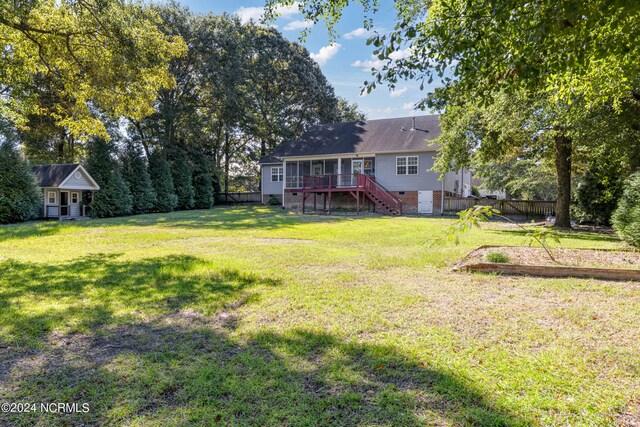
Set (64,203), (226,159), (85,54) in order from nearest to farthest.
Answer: (85,54) → (64,203) → (226,159)

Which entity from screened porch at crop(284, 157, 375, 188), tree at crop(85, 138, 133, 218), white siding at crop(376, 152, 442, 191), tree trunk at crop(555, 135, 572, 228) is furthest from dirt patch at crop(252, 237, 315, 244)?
tree at crop(85, 138, 133, 218)

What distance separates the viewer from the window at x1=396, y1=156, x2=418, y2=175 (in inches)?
934

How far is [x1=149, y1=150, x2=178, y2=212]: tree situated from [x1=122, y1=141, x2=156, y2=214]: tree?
847mm

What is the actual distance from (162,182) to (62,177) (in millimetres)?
6477

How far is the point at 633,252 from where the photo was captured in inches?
310

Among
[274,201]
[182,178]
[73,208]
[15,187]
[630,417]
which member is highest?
[182,178]

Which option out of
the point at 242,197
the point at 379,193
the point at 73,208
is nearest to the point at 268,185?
the point at 242,197

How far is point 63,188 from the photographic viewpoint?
72.3 ft

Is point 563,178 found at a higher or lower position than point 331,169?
lower

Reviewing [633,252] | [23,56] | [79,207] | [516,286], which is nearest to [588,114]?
[633,252]

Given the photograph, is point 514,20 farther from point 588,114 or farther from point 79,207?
point 79,207

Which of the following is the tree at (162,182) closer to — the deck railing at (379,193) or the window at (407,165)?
the deck railing at (379,193)

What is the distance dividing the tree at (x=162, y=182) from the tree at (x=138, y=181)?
85cm

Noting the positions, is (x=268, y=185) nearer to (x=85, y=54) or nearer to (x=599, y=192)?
(x=85, y=54)
